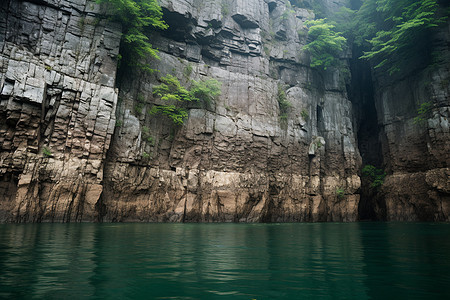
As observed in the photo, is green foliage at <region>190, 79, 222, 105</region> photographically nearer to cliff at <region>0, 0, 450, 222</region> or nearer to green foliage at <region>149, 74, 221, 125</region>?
green foliage at <region>149, 74, 221, 125</region>

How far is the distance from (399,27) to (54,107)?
30292mm

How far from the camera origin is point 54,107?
17.7 meters

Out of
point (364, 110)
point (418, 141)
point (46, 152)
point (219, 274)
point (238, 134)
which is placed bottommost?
point (219, 274)

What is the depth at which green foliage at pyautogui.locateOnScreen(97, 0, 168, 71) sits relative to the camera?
20.8 meters

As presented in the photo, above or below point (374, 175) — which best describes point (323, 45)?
above

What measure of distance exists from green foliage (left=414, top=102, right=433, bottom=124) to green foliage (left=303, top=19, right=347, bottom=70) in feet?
32.2

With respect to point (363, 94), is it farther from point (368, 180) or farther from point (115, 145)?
point (115, 145)

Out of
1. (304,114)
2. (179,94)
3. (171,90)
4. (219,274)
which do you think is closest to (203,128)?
(179,94)

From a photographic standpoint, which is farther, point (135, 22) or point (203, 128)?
point (203, 128)

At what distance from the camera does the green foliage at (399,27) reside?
23641 millimetres

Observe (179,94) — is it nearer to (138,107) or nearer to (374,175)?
(138,107)

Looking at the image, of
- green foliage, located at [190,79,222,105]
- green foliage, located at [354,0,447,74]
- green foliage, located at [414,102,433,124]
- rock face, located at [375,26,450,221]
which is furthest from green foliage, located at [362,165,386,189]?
green foliage, located at [190,79,222,105]

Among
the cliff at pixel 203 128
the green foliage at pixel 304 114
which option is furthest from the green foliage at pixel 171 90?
the green foliage at pixel 304 114

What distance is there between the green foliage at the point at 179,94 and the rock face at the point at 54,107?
418cm
